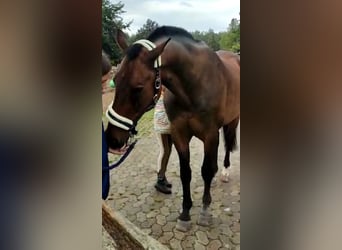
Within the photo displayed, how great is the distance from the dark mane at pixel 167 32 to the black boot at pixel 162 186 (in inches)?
21.2

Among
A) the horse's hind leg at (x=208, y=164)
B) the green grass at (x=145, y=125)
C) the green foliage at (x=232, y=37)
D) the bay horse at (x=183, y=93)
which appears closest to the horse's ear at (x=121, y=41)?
the bay horse at (x=183, y=93)

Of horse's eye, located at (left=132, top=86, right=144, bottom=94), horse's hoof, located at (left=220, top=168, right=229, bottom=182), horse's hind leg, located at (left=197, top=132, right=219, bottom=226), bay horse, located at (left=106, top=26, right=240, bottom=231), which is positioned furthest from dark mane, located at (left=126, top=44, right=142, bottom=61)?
→ horse's hoof, located at (left=220, top=168, right=229, bottom=182)

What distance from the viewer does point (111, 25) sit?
55.6 inches

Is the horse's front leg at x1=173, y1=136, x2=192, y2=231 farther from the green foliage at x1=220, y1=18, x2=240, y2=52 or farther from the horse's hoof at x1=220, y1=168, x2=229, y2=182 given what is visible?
the green foliage at x1=220, y1=18, x2=240, y2=52

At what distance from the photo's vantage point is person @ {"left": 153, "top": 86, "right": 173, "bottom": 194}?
4.79ft

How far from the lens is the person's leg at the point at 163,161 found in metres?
1.47

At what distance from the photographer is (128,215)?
1.46m

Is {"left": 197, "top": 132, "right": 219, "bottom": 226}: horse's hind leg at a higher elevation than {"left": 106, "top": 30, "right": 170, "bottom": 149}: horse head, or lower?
lower

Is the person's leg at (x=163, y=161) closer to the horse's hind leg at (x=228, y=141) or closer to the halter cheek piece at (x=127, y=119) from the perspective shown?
the halter cheek piece at (x=127, y=119)

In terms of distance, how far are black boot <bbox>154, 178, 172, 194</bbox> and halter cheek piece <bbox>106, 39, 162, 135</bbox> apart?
21cm

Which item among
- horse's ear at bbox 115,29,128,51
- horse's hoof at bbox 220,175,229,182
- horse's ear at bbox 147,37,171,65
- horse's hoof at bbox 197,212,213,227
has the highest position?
horse's ear at bbox 115,29,128,51

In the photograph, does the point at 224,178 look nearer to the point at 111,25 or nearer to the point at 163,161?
the point at 163,161
